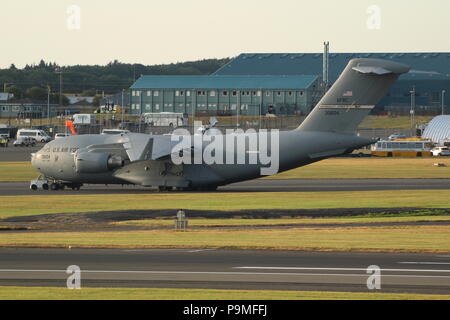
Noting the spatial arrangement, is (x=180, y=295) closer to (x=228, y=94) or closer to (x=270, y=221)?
(x=270, y=221)

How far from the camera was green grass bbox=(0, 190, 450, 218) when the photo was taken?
181ft

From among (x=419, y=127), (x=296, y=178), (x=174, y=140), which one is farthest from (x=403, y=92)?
(x=174, y=140)

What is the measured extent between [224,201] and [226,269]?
28.3 meters

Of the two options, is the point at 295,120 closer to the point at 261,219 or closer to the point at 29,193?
the point at 29,193

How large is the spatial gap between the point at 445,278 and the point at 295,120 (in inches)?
5364

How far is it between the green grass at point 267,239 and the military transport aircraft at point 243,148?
2145 centimetres

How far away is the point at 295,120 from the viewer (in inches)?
6462

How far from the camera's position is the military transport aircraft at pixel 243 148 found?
64.4 meters

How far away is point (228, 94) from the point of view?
18575cm

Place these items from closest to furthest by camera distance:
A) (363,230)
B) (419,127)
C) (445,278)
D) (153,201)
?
1. (445,278)
2. (363,230)
3. (153,201)
4. (419,127)

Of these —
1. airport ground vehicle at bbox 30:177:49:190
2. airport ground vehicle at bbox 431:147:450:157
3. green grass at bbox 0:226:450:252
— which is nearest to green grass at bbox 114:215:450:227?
green grass at bbox 0:226:450:252

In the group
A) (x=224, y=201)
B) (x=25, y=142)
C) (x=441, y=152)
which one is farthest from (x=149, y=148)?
(x=25, y=142)

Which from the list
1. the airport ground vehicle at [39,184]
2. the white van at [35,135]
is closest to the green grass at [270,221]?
the airport ground vehicle at [39,184]

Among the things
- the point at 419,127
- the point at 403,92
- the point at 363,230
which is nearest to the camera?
the point at 363,230
